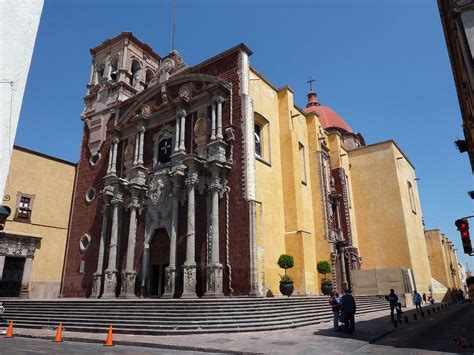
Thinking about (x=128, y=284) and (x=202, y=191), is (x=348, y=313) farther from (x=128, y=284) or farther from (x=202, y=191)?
(x=128, y=284)

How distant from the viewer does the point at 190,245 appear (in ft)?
61.5

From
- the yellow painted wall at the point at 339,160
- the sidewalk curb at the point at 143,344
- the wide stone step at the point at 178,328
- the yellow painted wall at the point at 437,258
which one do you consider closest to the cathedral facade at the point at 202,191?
the yellow painted wall at the point at 339,160

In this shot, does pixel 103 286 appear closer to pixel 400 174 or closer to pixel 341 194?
pixel 341 194

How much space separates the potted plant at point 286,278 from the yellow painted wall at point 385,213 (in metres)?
14.4

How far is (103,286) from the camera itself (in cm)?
2247

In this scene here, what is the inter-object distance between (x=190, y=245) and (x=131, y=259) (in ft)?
16.5

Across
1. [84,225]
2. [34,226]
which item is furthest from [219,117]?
[34,226]

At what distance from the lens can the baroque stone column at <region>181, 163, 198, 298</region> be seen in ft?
59.2

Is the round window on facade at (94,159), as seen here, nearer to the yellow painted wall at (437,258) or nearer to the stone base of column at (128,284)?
the stone base of column at (128,284)

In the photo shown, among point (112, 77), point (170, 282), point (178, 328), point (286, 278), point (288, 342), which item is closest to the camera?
point (288, 342)

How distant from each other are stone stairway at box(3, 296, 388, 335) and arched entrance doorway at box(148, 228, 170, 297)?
4.92 m

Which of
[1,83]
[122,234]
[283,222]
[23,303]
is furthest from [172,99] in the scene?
[1,83]

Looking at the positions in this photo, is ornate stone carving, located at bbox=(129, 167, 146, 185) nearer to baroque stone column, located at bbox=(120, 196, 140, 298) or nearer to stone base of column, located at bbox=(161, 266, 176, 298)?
baroque stone column, located at bbox=(120, 196, 140, 298)

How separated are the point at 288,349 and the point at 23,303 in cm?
1614
